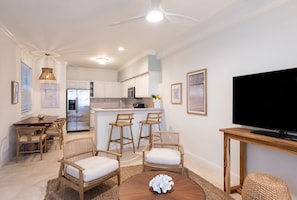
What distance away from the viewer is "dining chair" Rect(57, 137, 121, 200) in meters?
2.36

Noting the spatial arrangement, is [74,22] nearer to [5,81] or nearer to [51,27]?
[51,27]

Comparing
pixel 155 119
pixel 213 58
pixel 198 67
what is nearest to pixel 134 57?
pixel 155 119

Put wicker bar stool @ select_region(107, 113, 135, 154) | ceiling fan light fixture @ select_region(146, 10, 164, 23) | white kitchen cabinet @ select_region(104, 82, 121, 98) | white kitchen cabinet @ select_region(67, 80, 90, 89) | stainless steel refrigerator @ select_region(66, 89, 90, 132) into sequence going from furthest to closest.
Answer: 1. white kitchen cabinet @ select_region(104, 82, 121, 98)
2. white kitchen cabinet @ select_region(67, 80, 90, 89)
3. stainless steel refrigerator @ select_region(66, 89, 90, 132)
4. wicker bar stool @ select_region(107, 113, 135, 154)
5. ceiling fan light fixture @ select_region(146, 10, 164, 23)

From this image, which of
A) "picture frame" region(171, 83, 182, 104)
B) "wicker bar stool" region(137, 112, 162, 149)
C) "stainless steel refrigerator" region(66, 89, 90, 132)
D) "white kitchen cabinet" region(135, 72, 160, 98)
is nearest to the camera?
"picture frame" region(171, 83, 182, 104)

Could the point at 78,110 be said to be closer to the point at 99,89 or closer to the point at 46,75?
the point at 99,89

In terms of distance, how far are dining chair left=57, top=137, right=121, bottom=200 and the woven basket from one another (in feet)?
5.71

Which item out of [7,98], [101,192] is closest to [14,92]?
[7,98]

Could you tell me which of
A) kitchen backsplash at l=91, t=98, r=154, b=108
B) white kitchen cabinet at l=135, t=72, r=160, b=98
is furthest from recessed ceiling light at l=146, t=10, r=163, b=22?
kitchen backsplash at l=91, t=98, r=154, b=108

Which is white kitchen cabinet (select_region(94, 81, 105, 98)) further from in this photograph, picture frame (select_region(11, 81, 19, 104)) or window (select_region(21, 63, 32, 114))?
picture frame (select_region(11, 81, 19, 104))

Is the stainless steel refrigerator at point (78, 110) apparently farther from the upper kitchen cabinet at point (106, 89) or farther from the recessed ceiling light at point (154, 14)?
the recessed ceiling light at point (154, 14)

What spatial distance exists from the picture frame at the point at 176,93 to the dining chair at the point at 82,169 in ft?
7.71

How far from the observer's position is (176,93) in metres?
4.65

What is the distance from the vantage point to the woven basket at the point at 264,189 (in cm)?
187

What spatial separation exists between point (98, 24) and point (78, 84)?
15.1 ft
